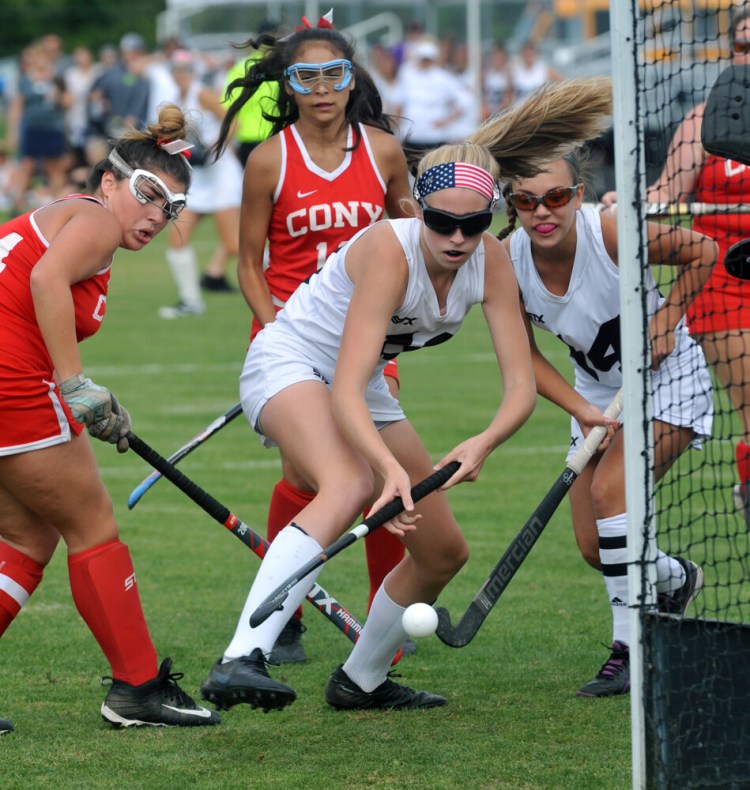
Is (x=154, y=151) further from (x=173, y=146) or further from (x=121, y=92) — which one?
(x=121, y=92)

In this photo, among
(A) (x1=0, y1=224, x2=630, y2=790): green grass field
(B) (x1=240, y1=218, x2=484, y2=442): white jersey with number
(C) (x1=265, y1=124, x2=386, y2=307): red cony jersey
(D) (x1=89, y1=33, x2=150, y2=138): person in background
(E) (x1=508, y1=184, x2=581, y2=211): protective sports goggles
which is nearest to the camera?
(A) (x1=0, y1=224, x2=630, y2=790): green grass field

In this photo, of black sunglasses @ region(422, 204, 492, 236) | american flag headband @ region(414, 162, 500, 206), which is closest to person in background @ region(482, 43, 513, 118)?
american flag headband @ region(414, 162, 500, 206)

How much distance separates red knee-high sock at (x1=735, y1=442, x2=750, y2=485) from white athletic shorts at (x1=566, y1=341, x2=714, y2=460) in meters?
1.29

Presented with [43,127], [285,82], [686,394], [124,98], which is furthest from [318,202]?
[43,127]

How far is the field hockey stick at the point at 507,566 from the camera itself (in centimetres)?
436

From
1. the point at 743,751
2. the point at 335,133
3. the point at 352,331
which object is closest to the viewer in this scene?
the point at 743,751

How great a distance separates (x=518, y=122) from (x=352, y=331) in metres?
1.00

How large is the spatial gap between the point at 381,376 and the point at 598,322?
Answer: 750mm

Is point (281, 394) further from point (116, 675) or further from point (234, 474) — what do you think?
point (234, 474)

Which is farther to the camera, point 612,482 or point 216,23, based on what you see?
point 216,23

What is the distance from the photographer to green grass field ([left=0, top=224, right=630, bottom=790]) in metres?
4.01

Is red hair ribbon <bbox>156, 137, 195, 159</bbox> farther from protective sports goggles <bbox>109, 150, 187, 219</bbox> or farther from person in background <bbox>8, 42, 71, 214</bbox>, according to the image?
person in background <bbox>8, 42, 71, 214</bbox>

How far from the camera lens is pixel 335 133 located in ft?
18.4

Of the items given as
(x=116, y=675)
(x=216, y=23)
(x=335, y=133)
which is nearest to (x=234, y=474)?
(x=335, y=133)
